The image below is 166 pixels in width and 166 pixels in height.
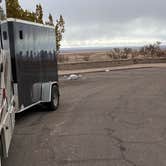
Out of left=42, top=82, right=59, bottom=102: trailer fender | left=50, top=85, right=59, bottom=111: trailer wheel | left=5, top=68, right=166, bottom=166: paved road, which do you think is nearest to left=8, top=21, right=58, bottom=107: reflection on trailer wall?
left=42, top=82, right=59, bottom=102: trailer fender

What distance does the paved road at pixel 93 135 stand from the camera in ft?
26.1

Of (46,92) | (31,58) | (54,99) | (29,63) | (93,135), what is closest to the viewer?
(93,135)

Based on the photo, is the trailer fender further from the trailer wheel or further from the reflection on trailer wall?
the trailer wheel

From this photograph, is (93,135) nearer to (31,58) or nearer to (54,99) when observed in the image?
(31,58)

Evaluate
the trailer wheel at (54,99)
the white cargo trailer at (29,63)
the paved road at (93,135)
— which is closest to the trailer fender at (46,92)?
the white cargo trailer at (29,63)

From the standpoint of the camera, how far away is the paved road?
7969 millimetres

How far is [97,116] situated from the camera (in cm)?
→ 1283

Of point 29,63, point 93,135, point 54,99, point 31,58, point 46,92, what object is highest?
point 31,58

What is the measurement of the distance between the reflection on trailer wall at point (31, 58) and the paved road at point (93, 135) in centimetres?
88

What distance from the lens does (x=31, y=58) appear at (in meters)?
12.6

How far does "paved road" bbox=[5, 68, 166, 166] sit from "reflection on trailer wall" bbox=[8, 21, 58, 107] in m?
0.88

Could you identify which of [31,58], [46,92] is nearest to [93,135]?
[31,58]

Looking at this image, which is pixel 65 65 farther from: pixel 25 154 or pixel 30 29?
pixel 25 154

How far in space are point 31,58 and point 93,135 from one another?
3.57m
